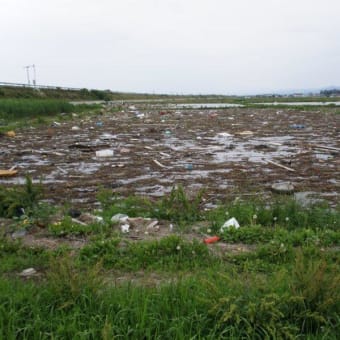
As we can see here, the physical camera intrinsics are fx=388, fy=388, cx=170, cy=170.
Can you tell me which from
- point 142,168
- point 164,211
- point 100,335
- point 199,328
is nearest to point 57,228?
point 164,211

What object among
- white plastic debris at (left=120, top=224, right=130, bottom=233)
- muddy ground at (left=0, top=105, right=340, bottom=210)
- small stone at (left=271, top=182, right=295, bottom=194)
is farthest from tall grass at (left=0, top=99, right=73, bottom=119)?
white plastic debris at (left=120, top=224, right=130, bottom=233)

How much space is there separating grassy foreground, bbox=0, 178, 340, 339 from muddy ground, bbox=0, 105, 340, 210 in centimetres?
142

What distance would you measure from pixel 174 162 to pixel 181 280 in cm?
660

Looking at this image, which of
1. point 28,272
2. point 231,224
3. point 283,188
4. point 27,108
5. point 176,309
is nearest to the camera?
point 176,309

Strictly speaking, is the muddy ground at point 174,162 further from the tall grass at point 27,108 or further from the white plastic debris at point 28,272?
the tall grass at point 27,108

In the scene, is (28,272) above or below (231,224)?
below

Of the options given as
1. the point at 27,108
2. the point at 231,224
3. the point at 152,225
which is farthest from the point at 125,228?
the point at 27,108

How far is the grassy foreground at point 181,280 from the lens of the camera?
2.88 meters

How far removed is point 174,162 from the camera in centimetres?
998

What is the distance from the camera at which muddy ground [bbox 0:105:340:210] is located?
287 inches

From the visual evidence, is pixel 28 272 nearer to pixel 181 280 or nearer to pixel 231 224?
pixel 181 280

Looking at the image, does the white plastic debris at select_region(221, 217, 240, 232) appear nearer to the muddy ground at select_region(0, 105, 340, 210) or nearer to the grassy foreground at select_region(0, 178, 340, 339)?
the grassy foreground at select_region(0, 178, 340, 339)

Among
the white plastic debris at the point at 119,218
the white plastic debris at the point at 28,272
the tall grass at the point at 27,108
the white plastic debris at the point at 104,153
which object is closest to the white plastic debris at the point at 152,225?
the white plastic debris at the point at 119,218

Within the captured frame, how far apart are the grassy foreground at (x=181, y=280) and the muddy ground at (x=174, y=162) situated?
4.65 ft
